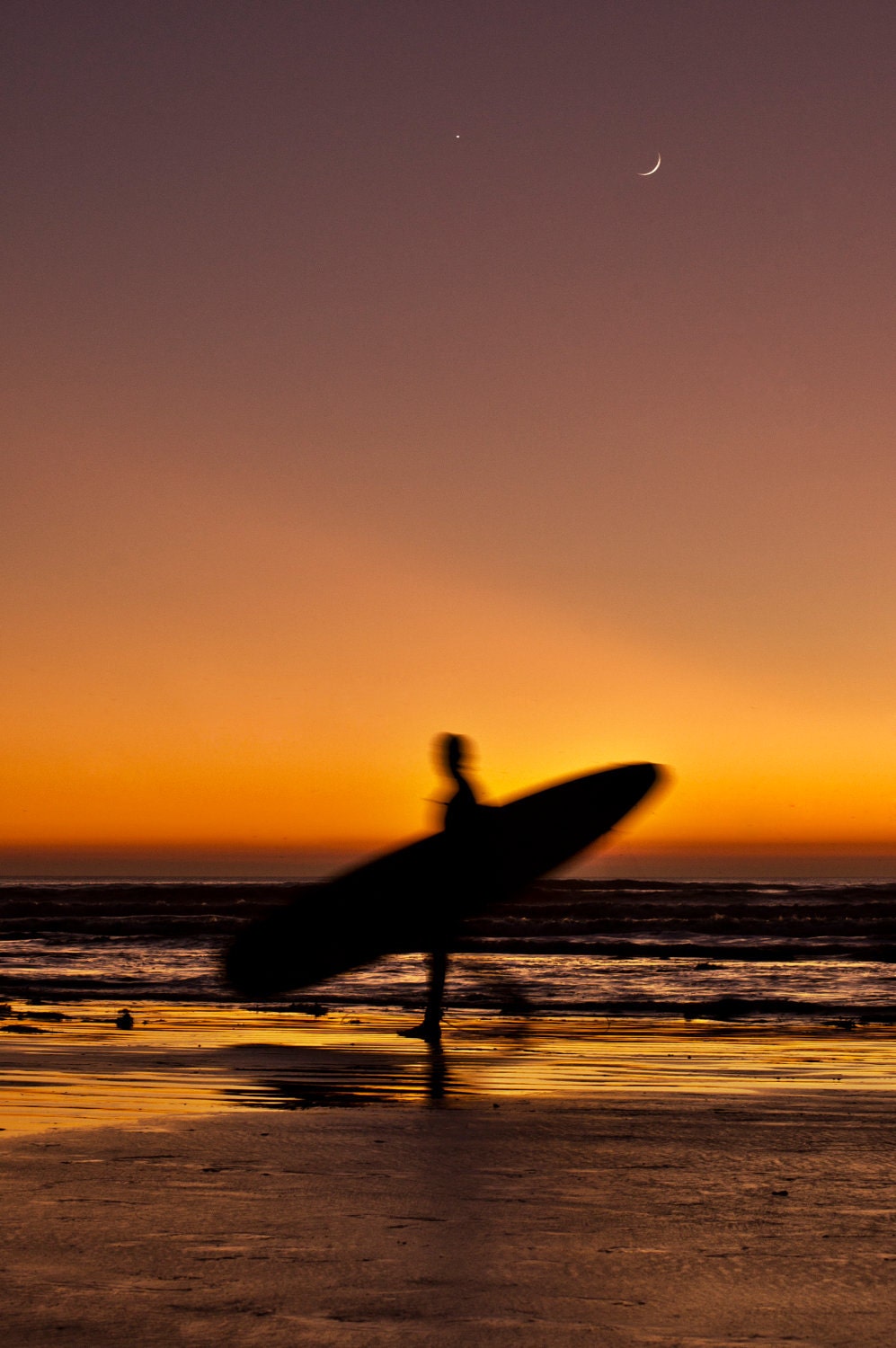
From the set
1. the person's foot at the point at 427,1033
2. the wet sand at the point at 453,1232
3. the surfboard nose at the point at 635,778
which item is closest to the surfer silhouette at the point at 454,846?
the person's foot at the point at 427,1033

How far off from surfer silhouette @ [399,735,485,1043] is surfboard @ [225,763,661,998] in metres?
0.02

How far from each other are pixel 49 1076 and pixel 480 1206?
469cm

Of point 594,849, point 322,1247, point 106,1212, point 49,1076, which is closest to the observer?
point 322,1247

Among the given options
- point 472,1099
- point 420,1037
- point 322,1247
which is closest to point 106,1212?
point 322,1247

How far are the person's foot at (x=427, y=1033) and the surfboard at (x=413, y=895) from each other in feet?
2.14

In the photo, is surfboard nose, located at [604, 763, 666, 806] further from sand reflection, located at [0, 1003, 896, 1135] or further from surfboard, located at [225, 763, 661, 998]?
sand reflection, located at [0, 1003, 896, 1135]

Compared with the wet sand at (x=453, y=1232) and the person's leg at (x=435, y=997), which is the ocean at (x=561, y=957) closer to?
the person's leg at (x=435, y=997)

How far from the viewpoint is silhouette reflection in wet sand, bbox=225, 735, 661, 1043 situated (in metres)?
11.1

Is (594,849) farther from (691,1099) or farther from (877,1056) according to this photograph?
(691,1099)

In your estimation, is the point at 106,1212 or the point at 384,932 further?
the point at 384,932

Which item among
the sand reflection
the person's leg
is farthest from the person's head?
the sand reflection

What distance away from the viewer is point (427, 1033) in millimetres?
11281

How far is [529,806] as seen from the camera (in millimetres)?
13758

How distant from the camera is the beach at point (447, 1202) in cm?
372
